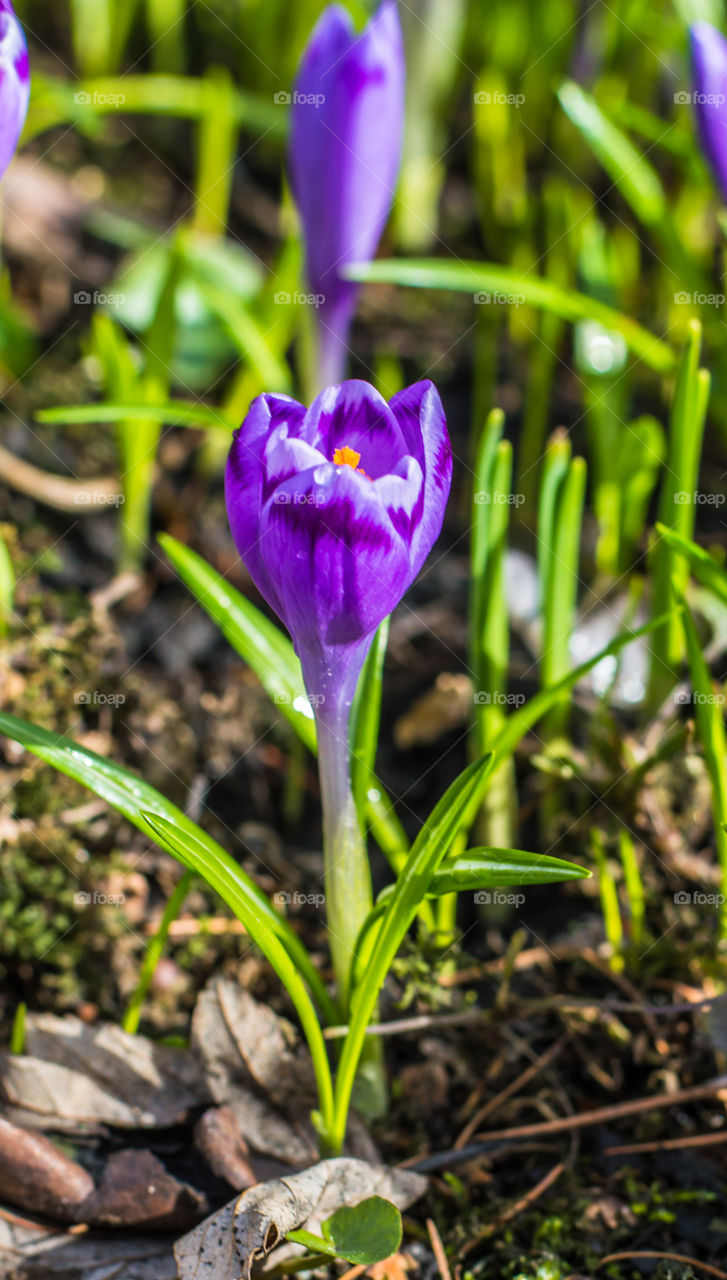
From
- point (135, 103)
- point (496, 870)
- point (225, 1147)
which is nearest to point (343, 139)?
point (135, 103)

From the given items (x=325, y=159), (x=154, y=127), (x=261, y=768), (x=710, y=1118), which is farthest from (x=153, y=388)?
(x=154, y=127)

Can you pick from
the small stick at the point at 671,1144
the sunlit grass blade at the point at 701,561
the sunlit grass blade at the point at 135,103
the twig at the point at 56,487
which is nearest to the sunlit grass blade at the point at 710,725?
the sunlit grass blade at the point at 701,561

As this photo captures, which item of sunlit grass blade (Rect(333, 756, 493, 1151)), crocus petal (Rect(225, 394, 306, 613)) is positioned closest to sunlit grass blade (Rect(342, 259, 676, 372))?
crocus petal (Rect(225, 394, 306, 613))

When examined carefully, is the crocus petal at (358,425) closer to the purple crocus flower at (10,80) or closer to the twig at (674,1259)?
the purple crocus flower at (10,80)

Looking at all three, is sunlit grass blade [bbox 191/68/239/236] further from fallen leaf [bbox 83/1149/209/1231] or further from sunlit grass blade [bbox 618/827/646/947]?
fallen leaf [bbox 83/1149/209/1231]

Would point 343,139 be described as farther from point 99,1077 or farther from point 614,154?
point 99,1077
